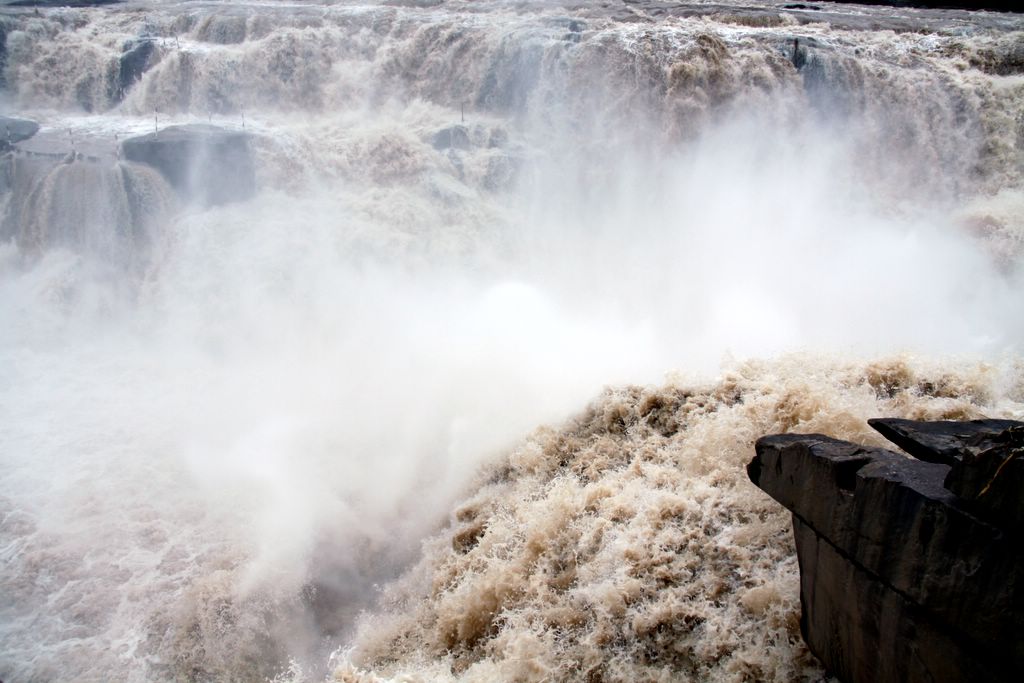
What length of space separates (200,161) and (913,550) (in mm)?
12025

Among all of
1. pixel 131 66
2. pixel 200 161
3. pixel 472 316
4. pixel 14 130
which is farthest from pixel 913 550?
pixel 131 66

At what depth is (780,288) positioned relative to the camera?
10078 mm

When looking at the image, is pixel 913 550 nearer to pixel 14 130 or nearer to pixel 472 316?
pixel 472 316

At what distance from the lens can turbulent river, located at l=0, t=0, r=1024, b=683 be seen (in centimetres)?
527

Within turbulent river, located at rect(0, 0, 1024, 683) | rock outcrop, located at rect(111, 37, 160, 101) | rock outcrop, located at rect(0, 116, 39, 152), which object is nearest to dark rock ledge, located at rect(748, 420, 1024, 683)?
turbulent river, located at rect(0, 0, 1024, 683)

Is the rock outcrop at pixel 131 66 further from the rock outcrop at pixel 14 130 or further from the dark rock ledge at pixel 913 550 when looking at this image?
the dark rock ledge at pixel 913 550

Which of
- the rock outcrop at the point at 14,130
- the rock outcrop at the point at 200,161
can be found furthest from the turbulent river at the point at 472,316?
the rock outcrop at the point at 14,130

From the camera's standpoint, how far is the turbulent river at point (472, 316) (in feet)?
17.3

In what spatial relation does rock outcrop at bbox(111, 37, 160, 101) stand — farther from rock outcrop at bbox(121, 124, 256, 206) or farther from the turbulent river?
rock outcrop at bbox(121, 124, 256, 206)

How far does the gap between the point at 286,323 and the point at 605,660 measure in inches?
310

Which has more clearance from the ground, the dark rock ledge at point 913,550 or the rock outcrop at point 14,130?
the rock outcrop at point 14,130

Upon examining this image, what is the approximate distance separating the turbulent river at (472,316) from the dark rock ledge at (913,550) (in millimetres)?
470

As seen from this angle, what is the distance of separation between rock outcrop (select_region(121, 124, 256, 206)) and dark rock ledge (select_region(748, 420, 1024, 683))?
1070cm

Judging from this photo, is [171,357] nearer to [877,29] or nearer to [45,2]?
[45,2]
